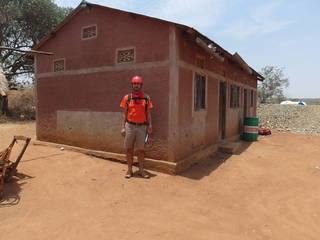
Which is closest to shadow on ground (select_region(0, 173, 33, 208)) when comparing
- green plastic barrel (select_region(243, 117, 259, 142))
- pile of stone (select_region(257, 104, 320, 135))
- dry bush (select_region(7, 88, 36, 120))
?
green plastic barrel (select_region(243, 117, 259, 142))

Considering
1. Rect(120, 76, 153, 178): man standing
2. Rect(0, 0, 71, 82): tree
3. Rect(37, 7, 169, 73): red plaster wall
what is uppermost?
Rect(0, 0, 71, 82): tree

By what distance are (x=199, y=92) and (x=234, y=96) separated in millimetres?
3850

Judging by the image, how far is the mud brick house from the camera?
16.0ft

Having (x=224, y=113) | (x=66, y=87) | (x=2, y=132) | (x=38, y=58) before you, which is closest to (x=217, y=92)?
(x=224, y=113)

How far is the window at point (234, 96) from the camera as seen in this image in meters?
9.14

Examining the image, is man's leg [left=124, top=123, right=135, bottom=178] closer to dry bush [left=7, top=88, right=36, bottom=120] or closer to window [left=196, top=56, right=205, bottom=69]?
window [left=196, top=56, right=205, bottom=69]

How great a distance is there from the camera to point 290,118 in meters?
17.1

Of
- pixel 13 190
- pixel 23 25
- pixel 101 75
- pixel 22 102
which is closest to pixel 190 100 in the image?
pixel 101 75

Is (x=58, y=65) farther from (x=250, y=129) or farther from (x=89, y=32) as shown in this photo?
(x=250, y=129)

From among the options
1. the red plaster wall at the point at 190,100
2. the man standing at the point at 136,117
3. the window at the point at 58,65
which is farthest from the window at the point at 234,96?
the window at the point at 58,65

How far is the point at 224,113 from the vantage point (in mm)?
8438

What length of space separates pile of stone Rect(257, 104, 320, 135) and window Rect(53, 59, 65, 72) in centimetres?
1307

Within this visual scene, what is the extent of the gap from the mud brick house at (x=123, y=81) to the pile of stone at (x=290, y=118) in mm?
9393

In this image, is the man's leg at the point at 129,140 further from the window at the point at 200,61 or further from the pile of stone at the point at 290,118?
the pile of stone at the point at 290,118
